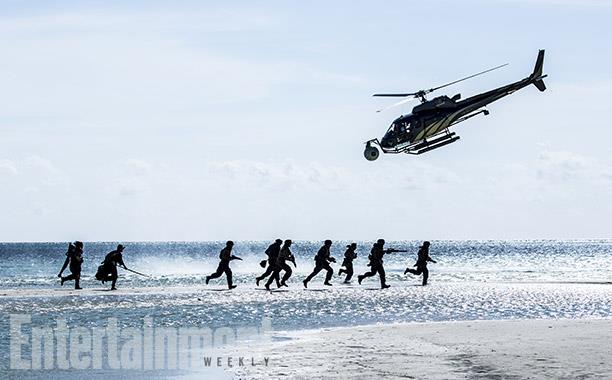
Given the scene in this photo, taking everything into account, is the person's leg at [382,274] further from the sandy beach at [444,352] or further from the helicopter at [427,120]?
the sandy beach at [444,352]

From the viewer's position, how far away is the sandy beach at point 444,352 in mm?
13508

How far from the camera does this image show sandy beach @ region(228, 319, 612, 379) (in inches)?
532

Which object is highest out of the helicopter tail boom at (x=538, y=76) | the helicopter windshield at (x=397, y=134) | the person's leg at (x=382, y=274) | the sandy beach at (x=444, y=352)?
the helicopter tail boom at (x=538, y=76)

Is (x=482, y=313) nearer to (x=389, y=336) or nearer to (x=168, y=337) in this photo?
(x=389, y=336)

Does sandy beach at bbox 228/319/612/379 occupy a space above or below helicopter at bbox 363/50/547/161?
below

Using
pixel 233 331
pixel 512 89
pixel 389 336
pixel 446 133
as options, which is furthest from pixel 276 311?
pixel 512 89

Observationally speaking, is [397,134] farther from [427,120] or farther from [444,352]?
[444,352]

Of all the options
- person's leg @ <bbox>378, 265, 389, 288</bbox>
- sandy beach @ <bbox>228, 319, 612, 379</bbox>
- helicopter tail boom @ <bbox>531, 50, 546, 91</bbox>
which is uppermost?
helicopter tail boom @ <bbox>531, 50, 546, 91</bbox>

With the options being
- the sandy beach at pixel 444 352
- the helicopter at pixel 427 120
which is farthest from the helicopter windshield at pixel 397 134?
the sandy beach at pixel 444 352

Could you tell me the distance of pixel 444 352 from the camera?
15859 mm

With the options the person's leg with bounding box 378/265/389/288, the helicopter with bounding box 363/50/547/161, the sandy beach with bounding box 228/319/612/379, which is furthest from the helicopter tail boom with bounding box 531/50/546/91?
the sandy beach with bounding box 228/319/612/379

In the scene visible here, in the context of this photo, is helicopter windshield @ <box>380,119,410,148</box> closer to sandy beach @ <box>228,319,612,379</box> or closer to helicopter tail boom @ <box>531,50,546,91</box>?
helicopter tail boom @ <box>531,50,546,91</box>

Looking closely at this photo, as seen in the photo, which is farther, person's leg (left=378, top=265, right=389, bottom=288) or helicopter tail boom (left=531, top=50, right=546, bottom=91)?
person's leg (left=378, top=265, right=389, bottom=288)

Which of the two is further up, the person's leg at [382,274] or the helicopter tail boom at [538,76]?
the helicopter tail boom at [538,76]
